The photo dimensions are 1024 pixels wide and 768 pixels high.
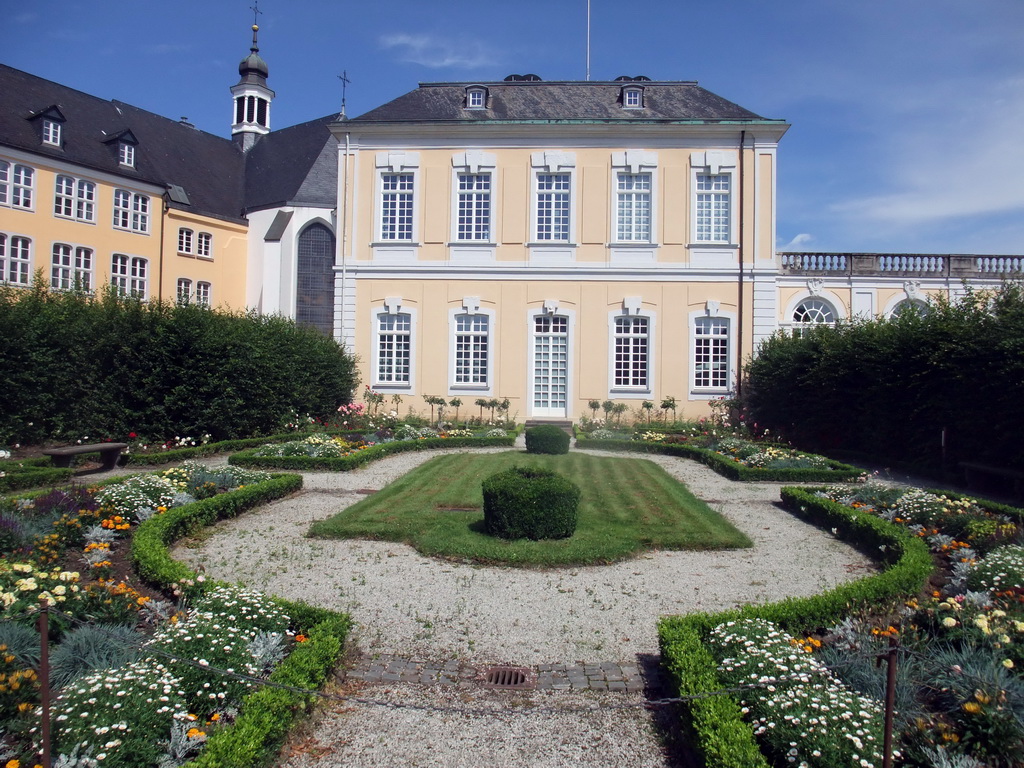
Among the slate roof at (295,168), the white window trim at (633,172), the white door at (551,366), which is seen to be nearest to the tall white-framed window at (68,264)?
the slate roof at (295,168)

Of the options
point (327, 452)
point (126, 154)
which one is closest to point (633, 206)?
point (327, 452)

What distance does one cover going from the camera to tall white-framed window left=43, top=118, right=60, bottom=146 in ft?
96.8

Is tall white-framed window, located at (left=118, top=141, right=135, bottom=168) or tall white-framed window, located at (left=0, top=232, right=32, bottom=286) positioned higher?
tall white-framed window, located at (left=118, top=141, right=135, bottom=168)

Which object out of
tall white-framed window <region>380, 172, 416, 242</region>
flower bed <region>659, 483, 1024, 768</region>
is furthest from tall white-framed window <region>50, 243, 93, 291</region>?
flower bed <region>659, 483, 1024, 768</region>

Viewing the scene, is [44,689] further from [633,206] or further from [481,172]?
[633,206]

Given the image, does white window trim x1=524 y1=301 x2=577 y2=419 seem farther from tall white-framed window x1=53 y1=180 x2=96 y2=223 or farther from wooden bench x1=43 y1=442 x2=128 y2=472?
tall white-framed window x1=53 y1=180 x2=96 y2=223

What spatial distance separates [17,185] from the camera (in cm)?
2839

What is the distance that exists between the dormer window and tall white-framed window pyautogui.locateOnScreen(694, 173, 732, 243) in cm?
769

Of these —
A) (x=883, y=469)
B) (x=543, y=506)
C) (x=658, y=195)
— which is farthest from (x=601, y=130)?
(x=543, y=506)

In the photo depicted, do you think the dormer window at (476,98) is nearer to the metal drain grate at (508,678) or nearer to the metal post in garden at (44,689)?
the metal drain grate at (508,678)

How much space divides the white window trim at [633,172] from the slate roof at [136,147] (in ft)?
68.6

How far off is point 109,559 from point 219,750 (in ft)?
14.1

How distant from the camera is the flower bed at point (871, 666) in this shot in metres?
3.91

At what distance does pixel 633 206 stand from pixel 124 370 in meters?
15.8
